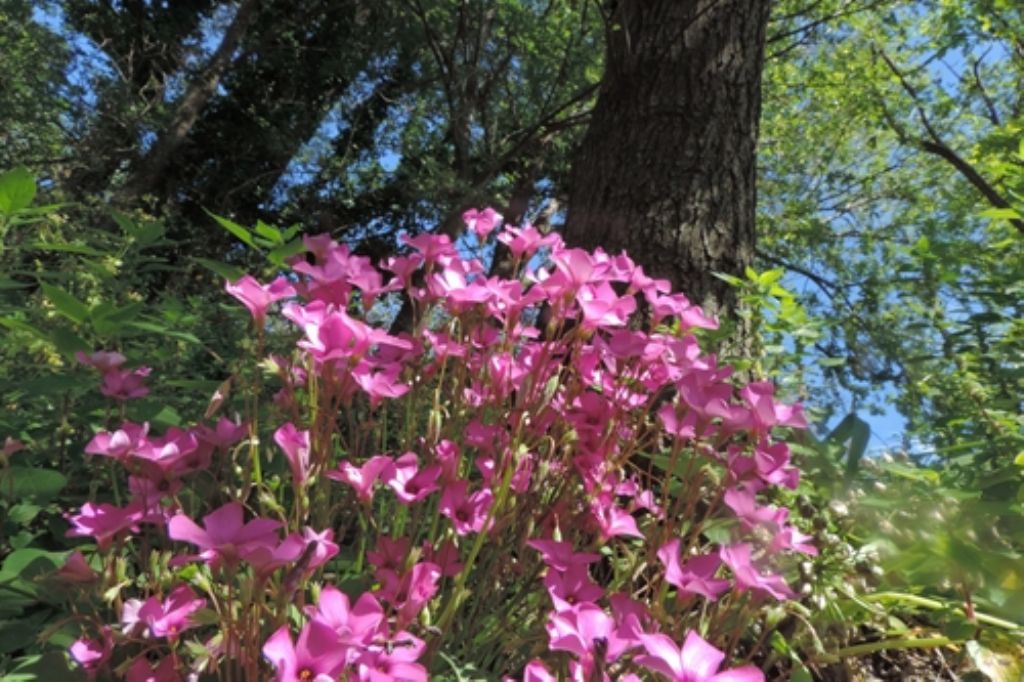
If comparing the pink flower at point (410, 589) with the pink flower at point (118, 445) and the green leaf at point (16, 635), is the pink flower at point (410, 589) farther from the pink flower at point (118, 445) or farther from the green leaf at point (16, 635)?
the green leaf at point (16, 635)

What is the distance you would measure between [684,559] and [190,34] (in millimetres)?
13861

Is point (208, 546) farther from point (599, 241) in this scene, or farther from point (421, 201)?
point (421, 201)

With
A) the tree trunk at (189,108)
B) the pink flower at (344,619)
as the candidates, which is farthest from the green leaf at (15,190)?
the tree trunk at (189,108)

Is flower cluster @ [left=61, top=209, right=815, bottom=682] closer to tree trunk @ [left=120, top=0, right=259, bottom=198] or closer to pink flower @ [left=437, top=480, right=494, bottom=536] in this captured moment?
pink flower @ [left=437, top=480, right=494, bottom=536]

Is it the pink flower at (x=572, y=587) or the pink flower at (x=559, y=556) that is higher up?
the pink flower at (x=559, y=556)

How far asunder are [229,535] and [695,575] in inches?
20.1

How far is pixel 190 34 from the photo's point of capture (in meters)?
12.5

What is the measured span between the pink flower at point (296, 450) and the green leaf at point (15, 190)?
2.80 ft

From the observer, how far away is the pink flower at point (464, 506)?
0.95 meters

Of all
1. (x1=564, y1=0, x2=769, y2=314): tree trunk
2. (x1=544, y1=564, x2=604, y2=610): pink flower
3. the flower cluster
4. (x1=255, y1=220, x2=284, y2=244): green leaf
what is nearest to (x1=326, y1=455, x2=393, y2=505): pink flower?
the flower cluster

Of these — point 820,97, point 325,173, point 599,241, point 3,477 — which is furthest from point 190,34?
point 3,477

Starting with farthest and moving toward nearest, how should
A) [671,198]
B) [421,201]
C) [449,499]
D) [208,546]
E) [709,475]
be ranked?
[421,201] → [671,198] → [709,475] → [449,499] → [208,546]

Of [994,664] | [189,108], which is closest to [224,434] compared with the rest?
[994,664]

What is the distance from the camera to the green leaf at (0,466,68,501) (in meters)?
1.03
